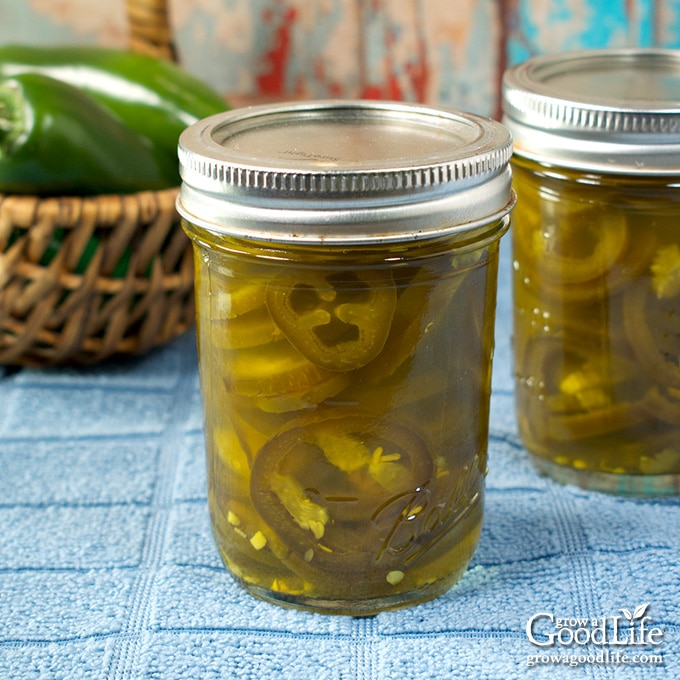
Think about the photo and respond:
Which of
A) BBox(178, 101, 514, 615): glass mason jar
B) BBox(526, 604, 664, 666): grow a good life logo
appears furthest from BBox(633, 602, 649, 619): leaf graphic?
BBox(178, 101, 514, 615): glass mason jar

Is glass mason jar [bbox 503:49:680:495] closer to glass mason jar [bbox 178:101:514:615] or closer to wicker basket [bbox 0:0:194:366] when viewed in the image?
glass mason jar [bbox 178:101:514:615]

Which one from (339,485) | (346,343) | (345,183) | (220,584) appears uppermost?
(345,183)

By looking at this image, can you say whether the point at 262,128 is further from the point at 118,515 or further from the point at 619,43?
the point at 619,43

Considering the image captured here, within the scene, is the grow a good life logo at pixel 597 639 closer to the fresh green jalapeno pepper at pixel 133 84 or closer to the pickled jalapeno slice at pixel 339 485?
the pickled jalapeno slice at pixel 339 485

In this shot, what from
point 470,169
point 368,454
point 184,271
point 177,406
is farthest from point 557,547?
point 184,271

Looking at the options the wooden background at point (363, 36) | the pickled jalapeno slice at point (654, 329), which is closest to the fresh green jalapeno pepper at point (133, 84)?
the wooden background at point (363, 36)

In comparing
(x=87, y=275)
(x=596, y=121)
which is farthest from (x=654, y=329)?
(x=87, y=275)

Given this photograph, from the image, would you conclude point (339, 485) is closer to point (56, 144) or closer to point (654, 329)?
point (654, 329)
